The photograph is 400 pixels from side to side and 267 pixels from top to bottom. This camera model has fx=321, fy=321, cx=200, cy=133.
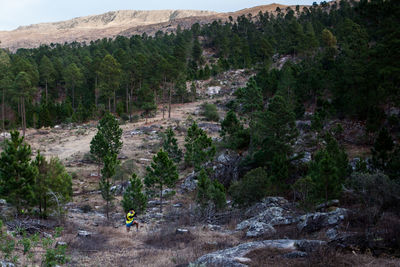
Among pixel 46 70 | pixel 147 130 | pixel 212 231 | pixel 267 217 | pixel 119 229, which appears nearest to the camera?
pixel 212 231

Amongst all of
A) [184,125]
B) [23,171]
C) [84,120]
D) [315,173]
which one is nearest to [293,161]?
[315,173]

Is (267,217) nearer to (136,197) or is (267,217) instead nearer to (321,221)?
(321,221)

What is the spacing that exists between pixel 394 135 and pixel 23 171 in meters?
27.1

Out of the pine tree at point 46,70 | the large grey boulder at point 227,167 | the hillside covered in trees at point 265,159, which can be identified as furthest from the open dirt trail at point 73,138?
the pine tree at point 46,70

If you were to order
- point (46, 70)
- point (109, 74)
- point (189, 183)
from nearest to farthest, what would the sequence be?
point (189, 183), point (109, 74), point (46, 70)

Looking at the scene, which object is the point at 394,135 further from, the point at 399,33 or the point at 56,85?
the point at 56,85

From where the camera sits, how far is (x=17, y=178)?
52.8 ft

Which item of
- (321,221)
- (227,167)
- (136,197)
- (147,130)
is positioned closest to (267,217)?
(321,221)

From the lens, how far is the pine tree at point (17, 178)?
15725 mm

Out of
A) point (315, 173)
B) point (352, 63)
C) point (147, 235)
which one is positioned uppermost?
point (352, 63)

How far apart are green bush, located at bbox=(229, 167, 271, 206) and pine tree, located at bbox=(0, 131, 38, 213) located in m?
11.6

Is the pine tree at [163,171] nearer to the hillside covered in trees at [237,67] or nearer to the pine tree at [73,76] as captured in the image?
the hillside covered in trees at [237,67]

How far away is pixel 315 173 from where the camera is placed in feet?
59.8

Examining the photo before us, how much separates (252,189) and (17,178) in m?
13.0
